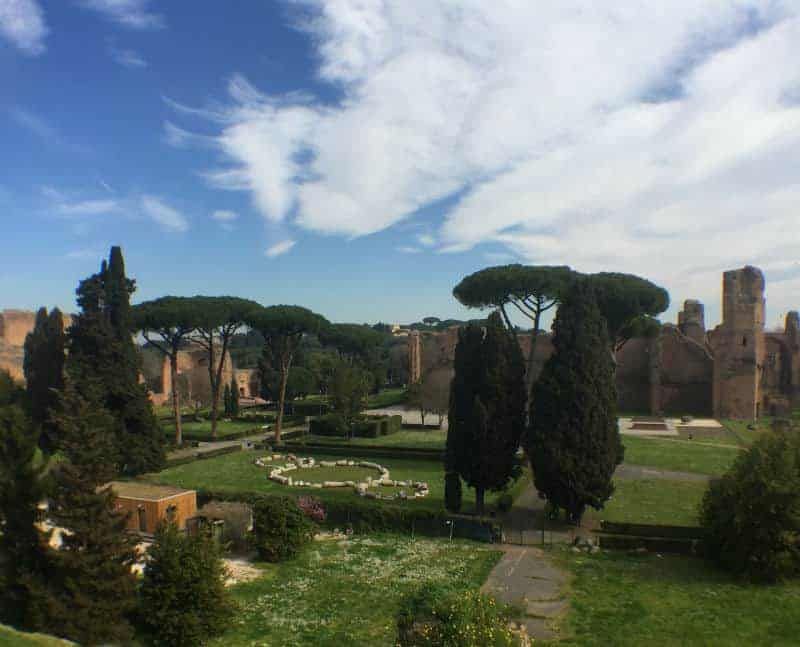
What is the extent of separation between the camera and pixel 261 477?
22297mm

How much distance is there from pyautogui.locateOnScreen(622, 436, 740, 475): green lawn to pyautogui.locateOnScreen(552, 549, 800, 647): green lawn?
10043 millimetres

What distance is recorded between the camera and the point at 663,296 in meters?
32.1

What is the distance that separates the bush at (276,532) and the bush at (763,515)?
9168 millimetres

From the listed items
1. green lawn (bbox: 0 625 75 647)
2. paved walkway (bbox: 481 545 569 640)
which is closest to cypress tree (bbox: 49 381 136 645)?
green lawn (bbox: 0 625 75 647)

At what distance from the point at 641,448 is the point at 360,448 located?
12.6 m

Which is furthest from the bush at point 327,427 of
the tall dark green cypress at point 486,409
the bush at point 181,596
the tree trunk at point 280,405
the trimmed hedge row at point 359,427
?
the bush at point 181,596

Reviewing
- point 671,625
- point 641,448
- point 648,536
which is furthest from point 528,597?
point 641,448

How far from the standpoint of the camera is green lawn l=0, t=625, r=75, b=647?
7.70 m

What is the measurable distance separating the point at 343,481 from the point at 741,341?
27.9 metres

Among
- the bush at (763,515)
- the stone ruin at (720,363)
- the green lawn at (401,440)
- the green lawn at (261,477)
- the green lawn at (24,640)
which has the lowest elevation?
the green lawn at (261,477)

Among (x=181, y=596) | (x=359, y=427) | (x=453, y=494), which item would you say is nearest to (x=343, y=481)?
(x=453, y=494)

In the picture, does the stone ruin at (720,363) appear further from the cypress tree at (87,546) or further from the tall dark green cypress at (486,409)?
the cypress tree at (87,546)

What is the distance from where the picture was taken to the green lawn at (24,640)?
7695 mm

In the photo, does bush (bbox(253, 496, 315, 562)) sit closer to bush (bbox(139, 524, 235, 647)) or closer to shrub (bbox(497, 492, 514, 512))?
bush (bbox(139, 524, 235, 647))
